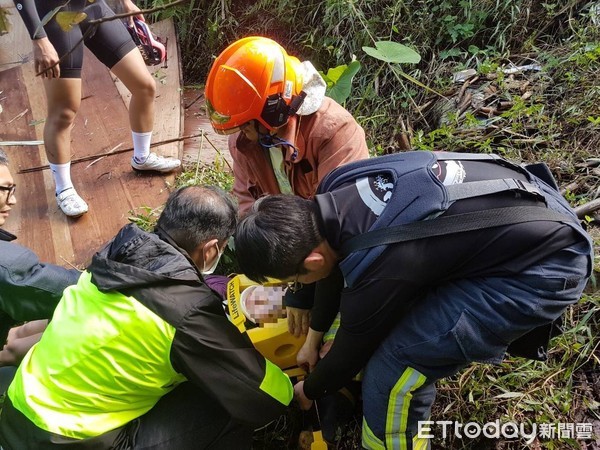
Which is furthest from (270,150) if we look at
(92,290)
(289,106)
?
(92,290)

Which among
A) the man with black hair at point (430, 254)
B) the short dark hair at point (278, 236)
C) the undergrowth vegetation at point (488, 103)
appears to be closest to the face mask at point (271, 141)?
the man with black hair at point (430, 254)

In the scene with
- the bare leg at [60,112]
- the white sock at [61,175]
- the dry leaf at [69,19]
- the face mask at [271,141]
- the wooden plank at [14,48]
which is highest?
the dry leaf at [69,19]

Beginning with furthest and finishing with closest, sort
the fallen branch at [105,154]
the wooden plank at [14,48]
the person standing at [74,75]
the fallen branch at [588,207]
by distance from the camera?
1. the wooden plank at [14,48]
2. the fallen branch at [105,154]
3. the person standing at [74,75]
4. the fallen branch at [588,207]

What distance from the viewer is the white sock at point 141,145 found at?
12.3 ft

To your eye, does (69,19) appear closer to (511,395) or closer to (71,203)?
(511,395)

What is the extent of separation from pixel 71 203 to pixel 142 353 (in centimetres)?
223

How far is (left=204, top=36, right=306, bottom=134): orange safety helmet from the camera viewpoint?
2.24 metres

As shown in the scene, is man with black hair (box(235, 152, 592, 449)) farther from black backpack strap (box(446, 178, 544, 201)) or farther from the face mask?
the face mask

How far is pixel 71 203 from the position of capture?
368 cm

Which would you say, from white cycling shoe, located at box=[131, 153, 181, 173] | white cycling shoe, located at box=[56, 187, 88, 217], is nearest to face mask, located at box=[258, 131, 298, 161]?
white cycling shoe, located at box=[131, 153, 181, 173]

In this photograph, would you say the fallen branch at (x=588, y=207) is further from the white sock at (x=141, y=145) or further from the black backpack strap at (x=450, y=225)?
the white sock at (x=141, y=145)

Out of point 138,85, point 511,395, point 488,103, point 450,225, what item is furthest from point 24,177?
point 511,395

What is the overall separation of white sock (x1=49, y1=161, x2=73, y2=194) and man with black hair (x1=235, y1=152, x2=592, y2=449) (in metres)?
2.39

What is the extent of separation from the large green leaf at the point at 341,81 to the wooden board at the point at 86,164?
1.43 m
